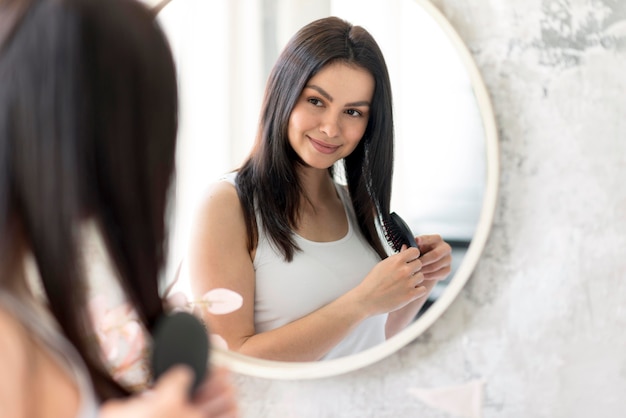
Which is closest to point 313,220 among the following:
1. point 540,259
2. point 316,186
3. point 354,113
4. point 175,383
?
point 316,186

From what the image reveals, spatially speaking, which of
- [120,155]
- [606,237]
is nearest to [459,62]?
[606,237]

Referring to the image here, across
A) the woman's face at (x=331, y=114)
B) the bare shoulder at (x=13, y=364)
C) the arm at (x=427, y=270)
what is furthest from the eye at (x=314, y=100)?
the bare shoulder at (x=13, y=364)

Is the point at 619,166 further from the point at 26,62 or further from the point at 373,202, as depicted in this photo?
the point at 26,62

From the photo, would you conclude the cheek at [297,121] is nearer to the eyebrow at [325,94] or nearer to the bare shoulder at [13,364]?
the eyebrow at [325,94]

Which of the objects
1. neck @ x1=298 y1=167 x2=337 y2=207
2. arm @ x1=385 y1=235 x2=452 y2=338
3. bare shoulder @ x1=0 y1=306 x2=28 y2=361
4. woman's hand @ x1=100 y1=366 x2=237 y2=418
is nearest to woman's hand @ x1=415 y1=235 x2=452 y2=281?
arm @ x1=385 y1=235 x2=452 y2=338

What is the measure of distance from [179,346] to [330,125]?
17.3 inches

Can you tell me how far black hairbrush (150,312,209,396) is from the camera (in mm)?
477

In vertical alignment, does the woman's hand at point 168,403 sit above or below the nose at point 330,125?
below

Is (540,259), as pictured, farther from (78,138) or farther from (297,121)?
(78,138)

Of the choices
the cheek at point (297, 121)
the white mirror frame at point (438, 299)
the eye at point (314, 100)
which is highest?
the eye at point (314, 100)

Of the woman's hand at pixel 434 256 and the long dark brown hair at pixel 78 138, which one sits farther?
the woman's hand at pixel 434 256

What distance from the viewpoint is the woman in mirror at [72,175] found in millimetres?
427

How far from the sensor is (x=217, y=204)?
2.80ft

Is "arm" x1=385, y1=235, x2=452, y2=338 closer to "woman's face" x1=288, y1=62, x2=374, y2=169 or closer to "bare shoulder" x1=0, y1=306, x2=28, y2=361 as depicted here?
"woman's face" x1=288, y1=62, x2=374, y2=169
